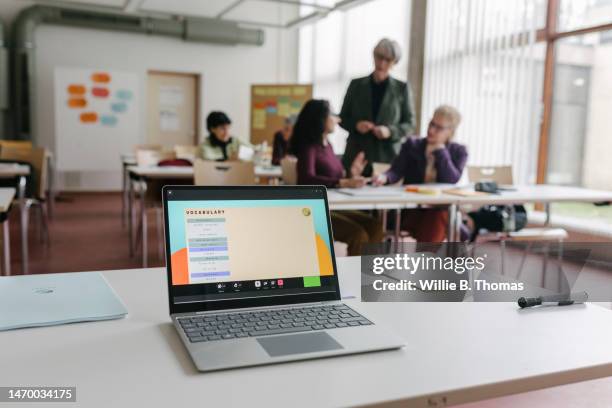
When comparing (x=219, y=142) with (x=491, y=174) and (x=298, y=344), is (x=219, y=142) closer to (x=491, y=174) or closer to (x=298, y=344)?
(x=491, y=174)

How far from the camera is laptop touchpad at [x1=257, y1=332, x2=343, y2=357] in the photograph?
810 millimetres

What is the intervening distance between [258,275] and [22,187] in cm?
335

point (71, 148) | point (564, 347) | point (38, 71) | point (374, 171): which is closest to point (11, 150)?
point (374, 171)

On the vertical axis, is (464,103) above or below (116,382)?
above

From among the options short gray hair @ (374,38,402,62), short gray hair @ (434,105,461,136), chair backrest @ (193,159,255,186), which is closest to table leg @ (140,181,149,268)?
chair backrest @ (193,159,255,186)

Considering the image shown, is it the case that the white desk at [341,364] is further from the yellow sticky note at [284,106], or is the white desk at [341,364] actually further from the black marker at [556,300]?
the yellow sticky note at [284,106]

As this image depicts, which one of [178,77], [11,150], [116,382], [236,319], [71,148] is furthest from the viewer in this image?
[178,77]

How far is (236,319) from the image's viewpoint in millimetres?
916

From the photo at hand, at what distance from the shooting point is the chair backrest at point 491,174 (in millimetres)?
3918

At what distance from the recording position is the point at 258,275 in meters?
1.00

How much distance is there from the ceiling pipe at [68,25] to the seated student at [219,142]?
4471 mm

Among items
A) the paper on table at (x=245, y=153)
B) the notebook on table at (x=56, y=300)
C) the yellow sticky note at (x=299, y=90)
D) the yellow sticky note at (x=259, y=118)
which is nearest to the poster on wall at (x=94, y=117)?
the yellow sticky note at (x=259, y=118)

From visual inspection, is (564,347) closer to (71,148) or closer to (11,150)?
(11,150)

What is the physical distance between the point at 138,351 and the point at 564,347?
66 centimetres
